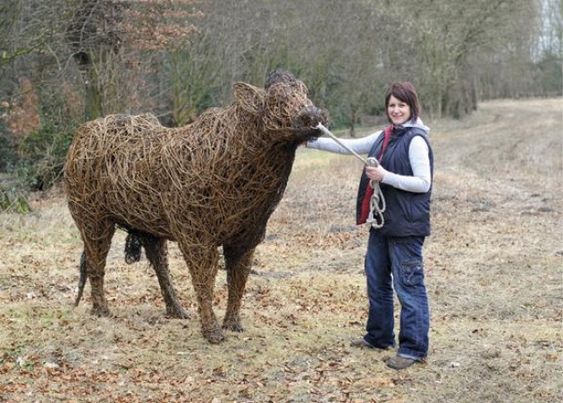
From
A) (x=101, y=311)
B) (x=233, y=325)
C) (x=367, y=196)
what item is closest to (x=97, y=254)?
(x=101, y=311)

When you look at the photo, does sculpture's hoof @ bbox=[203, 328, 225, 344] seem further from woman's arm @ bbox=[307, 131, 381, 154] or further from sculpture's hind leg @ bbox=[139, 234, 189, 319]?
woman's arm @ bbox=[307, 131, 381, 154]

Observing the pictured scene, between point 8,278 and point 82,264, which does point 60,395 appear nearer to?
point 82,264

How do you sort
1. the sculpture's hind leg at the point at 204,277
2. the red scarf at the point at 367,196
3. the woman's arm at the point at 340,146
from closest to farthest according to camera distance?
the red scarf at the point at 367,196, the woman's arm at the point at 340,146, the sculpture's hind leg at the point at 204,277

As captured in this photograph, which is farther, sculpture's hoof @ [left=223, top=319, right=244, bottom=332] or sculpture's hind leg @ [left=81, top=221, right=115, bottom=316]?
sculpture's hind leg @ [left=81, top=221, right=115, bottom=316]

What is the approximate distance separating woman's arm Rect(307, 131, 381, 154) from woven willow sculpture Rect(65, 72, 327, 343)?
35 cm

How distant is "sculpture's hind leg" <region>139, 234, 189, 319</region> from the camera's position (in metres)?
6.91

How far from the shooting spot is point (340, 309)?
7.68m

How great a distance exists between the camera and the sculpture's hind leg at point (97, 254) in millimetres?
6758

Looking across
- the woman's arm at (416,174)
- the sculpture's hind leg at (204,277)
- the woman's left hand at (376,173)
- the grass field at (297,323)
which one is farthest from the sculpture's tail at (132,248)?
the woman's arm at (416,174)

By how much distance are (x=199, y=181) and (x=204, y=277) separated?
83 centimetres

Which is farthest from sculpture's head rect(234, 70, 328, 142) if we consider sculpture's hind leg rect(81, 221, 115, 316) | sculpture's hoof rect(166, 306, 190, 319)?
sculpture's hoof rect(166, 306, 190, 319)

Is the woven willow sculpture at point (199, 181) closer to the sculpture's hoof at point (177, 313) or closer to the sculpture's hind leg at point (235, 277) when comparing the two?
the sculpture's hind leg at point (235, 277)

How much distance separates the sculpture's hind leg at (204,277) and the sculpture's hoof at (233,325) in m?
0.28

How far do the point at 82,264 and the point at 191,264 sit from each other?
4.98 feet
